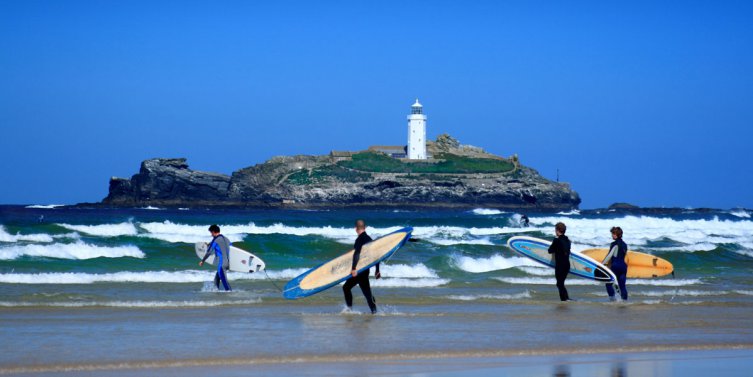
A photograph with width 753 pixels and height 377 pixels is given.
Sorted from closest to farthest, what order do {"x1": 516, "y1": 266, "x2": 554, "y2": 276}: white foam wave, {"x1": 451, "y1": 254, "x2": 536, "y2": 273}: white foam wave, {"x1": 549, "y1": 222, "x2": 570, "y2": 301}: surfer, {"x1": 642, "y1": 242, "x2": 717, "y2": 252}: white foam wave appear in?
{"x1": 549, "y1": 222, "x2": 570, "y2": 301}: surfer, {"x1": 516, "y1": 266, "x2": 554, "y2": 276}: white foam wave, {"x1": 451, "y1": 254, "x2": 536, "y2": 273}: white foam wave, {"x1": 642, "y1": 242, "x2": 717, "y2": 252}: white foam wave

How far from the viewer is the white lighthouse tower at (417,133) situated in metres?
122

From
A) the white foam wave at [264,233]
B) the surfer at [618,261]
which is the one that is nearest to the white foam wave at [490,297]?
the surfer at [618,261]

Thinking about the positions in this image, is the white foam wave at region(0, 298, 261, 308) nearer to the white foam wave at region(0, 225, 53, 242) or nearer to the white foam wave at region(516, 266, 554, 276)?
the white foam wave at region(516, 266, 554, 276)

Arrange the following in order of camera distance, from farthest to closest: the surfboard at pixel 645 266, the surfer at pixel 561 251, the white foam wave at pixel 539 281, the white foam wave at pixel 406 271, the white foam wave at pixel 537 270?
1. the white foam wave at pixel 537 270
2. the white foam wave at pixel 406 271
3. the white foam wave at pixel 539 281
4. the surfboard at pixel 645 266
5. the surfer at pixel 561 251

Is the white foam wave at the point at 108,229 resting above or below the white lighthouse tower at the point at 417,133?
below

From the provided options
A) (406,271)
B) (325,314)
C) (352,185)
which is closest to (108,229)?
(406,271)

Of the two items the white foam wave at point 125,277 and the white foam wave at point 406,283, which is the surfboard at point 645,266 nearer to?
the white foam wave at point 406,283

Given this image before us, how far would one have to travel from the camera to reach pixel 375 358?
8.56 m

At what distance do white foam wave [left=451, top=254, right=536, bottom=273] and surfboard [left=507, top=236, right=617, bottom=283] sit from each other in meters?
5.59

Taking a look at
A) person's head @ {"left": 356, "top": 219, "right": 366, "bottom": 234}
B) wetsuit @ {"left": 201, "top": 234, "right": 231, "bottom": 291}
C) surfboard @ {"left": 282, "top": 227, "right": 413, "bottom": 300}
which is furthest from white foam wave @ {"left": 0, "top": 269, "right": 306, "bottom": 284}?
person's head @ {"left": 356, "top": 219, "right": 366, "bottom": 234}

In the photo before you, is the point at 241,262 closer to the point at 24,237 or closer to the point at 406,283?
the point at 406,283

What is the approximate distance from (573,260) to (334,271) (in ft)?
14.6

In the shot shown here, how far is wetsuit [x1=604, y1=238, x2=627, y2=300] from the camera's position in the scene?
1420 cm

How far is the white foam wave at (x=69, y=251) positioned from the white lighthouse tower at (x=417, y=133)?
9832cm
